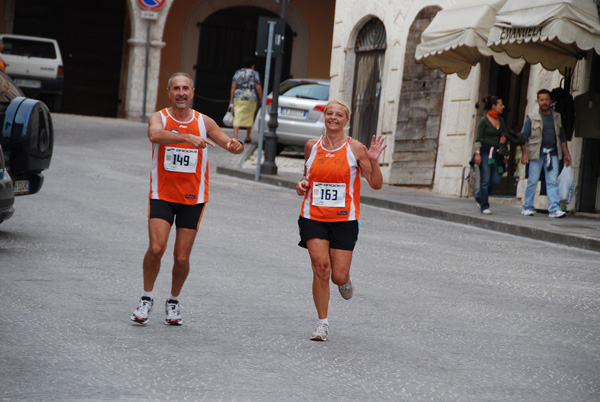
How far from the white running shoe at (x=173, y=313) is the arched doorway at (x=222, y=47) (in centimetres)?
2597

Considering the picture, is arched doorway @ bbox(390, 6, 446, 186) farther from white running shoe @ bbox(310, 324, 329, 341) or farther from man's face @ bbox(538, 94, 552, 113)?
white running shoe @ bbox(310, 324, 329, 341)

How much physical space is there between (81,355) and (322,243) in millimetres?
1671

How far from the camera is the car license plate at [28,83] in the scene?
2720 centimetres

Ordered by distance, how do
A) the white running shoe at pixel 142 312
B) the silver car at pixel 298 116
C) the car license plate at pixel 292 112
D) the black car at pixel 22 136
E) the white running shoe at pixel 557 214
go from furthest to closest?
1. the car license plate at pixel 292 112
2. the silver car at pixel 298 116
3. the white running shoe at pixel 557 214
4. the black car at pixel 22 136
5. the white running shoe at pixel 142 312

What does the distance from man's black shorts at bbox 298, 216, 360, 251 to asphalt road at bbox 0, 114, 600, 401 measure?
539 mm

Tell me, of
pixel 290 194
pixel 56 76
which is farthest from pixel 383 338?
pixel 56 76

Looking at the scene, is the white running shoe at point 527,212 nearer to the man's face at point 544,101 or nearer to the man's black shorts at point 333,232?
the man's face at point 544,101

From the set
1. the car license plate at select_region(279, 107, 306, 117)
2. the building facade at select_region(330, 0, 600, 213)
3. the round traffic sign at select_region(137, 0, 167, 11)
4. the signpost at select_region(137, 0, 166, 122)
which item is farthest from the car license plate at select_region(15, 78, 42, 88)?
the building facade at select_region(330, 0, 600, 213)

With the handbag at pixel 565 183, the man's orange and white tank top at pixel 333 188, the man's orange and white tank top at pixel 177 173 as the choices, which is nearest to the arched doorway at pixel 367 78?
the handbag at pixel 565 183

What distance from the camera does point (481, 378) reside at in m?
5.47

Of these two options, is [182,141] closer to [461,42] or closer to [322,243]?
[322,243]

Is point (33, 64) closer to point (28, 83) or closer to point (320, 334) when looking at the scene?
point (28, 83)

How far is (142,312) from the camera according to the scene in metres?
6.35

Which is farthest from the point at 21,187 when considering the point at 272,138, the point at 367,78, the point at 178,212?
the point at 367,78
